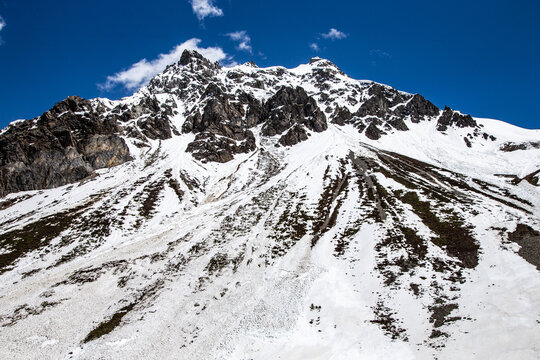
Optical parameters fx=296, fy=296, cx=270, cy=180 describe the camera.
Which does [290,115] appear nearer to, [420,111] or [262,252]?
[420,111]

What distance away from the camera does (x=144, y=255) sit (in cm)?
5625

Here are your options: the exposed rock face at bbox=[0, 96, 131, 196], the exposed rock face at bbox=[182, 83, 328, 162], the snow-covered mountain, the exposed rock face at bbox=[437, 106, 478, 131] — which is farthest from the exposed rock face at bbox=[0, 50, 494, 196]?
the snow-covered mountain

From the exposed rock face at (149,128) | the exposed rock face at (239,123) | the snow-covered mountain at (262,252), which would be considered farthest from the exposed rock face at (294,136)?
the snow-covered mountain at (262,252)

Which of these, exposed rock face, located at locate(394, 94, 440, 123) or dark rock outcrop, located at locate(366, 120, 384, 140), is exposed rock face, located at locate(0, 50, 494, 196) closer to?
dark rock outcrop, located at locate(366, 120, 384, 140)

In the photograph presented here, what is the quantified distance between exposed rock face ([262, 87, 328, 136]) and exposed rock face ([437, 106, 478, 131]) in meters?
70.5

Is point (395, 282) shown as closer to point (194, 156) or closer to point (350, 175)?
point (350, 175)

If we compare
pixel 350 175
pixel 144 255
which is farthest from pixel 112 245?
pixel 350 175

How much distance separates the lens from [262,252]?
178 ft

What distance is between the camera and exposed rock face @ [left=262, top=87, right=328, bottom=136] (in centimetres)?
17362

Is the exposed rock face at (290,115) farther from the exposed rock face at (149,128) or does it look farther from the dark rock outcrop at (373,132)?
the dark rock outcrop at (373,132)

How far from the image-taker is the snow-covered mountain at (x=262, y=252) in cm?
3072

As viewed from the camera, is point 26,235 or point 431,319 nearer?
point 431,319

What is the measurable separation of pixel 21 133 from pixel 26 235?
7841 cm

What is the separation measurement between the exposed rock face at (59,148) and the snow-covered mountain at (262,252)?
666mm
